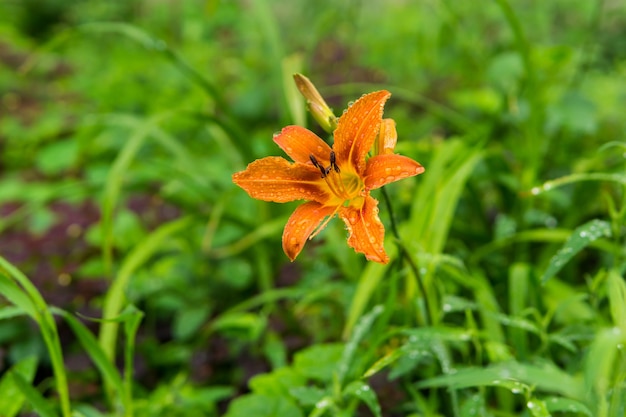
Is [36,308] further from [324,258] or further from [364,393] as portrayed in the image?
[324,258]

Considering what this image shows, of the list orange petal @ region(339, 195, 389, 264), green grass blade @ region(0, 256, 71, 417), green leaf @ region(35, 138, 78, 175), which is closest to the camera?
orange petal @ region(339, 195, 389, 264)

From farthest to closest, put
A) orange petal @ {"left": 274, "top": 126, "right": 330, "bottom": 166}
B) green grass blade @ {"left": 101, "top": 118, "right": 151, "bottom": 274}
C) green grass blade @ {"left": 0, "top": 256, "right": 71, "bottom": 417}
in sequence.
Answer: green grass blade @ {"left": 101, "top": 118, "right": 151, "bottom": 274}, green grass blade @ {"left": 0, "top": 256, "right": 71, "bottom": 417}, orange petal @ {"left": 274, "top": 126, "right": 330, "bottom": 166}

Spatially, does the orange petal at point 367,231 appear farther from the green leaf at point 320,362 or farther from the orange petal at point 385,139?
the green leaf at point 320,362

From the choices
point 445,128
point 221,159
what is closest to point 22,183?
point 221,159

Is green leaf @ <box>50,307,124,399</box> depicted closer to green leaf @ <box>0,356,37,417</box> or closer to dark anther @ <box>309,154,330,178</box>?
green leaf @ <box>0,356,37,417</box>

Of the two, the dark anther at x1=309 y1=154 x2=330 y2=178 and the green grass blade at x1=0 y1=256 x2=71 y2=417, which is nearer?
the dark anther at x1=309 y1=154 x2=330 y2=178

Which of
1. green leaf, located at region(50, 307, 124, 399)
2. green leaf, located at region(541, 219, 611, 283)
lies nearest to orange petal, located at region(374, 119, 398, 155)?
green leaf, located at region(541, 219, 611, 283)

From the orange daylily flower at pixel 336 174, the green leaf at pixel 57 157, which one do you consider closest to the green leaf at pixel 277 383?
the orange daylily flower at pixel 336 174
